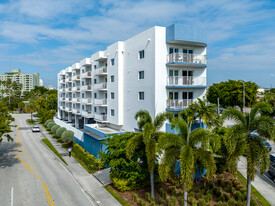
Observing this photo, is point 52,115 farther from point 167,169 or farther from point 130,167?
point 167,169

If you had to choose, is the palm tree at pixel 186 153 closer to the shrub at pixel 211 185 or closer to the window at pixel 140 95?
the shrub at pixel 211 185

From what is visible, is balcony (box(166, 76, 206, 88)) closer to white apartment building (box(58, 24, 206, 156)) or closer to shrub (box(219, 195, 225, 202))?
white apartment building (box(58, 24, 206, 156))

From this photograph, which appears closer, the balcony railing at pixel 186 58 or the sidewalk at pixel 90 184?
the sidewalk at pixel 90 184

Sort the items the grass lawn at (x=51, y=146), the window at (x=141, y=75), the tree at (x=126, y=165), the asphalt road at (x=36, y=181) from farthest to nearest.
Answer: the grass lawn at (x=51, y=146), the window at (x=141, y=75), the tree at (x=126, y=165), the asphalt road at (x=36, y=181)

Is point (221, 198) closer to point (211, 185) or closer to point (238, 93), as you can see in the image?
point (211, 185)

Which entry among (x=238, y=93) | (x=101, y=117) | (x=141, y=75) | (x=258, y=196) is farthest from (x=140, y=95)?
(x=238, y=93)

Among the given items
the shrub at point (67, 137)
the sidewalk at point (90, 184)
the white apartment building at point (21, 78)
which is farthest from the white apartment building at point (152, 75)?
the white apartment building at point (21, 78)

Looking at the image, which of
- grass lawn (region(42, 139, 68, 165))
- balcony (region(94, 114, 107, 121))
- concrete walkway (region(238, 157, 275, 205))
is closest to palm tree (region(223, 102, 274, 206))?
concrete walkway (region(238, 157, 275, 205))
